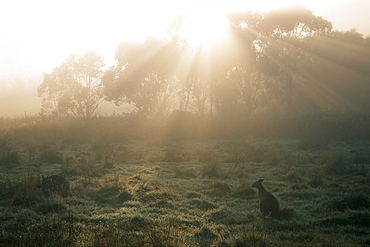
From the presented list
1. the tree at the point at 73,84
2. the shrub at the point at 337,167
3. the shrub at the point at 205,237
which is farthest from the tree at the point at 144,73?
the shrub at the point at 205,237

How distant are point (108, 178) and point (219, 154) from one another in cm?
894

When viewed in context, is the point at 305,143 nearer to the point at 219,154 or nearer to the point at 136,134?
the point at 219,154

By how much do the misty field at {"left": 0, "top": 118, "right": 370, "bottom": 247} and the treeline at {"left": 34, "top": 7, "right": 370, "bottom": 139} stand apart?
20224mm

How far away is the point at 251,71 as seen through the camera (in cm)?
3862

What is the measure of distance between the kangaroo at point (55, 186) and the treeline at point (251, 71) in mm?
27361

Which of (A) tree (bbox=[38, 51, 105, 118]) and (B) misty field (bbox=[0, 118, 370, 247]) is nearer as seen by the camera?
(B) misty field (bbox=[0, 118, 370, 247])

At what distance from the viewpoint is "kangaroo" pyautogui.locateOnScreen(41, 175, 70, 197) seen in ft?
33.7

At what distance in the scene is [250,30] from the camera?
38781 millimetres

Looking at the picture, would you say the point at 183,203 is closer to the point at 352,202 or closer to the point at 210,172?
the point at 210,172

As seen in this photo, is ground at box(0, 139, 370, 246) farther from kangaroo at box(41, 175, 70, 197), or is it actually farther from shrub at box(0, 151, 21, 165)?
kangaroo at box(41, 175, 70, 197)

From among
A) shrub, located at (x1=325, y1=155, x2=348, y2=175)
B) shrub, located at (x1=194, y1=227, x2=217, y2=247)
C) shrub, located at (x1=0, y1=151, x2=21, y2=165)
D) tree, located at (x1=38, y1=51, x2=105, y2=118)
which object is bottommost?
shrub, located at (x1=325, y1=155, x2=348, y2=175)

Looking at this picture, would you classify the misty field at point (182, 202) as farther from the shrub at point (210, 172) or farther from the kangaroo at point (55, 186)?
the kangaroo at point (55, 186)

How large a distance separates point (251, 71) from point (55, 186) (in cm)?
3211

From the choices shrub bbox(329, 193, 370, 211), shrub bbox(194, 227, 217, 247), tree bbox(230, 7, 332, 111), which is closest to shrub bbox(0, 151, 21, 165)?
shrub bbox(194, 227, 217, 247)
